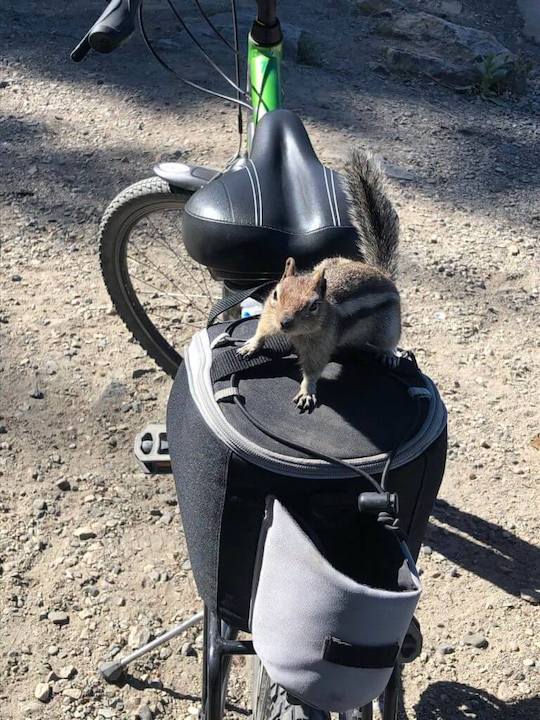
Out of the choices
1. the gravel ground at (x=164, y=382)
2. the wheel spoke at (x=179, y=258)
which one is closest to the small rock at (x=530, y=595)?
the gravel ground at (x=164, y=382)

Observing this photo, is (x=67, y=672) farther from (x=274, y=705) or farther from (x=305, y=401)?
(x=305, y=401)

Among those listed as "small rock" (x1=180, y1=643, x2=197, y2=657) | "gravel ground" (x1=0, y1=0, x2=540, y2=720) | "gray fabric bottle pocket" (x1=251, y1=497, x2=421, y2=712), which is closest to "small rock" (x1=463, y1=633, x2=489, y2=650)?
"gravel ground" (x1=0, y1=0, x2=540, y2=720)

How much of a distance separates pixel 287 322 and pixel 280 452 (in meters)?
0.41

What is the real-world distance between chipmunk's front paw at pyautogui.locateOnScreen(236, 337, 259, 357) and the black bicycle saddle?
324mm

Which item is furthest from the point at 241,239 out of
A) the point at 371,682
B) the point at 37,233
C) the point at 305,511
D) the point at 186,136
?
the point at 186,136

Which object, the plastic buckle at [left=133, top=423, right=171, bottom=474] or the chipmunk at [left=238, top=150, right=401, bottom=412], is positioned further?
the plastic buckle at [left=133, top=423, right=171, bottom=474]

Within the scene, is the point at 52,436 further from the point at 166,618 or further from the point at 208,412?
the point at 208,412

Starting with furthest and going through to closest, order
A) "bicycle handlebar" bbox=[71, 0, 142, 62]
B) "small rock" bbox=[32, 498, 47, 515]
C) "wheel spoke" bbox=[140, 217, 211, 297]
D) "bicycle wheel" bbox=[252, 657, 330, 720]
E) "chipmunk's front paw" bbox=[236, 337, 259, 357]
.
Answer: "wheel spoke" bbox=[140, 217, 211, 297], "small rock" bbox=[32, 498, 47, 515], "bicycle handlebar" bbox=[71, 0, 142, 62], "chipmunk's front paw" bbox=[236, 337, 259, 357], "bicycle wheel" bbox=[252, 657, 330, 720]

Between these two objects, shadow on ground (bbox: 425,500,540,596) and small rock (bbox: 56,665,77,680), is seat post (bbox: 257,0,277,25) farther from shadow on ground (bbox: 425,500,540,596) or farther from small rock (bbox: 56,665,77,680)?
small rock (bbox: 56,665,77,680)

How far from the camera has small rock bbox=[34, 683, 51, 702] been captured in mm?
2090

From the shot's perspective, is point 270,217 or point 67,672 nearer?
point 270,217

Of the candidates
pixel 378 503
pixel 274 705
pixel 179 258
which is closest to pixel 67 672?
pixel 274 705

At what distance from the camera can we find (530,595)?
8.07 feet

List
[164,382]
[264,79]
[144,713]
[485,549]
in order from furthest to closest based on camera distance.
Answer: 1. [164,382]
2. [485,549]
3. [264,79]
4. [144,713]
